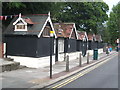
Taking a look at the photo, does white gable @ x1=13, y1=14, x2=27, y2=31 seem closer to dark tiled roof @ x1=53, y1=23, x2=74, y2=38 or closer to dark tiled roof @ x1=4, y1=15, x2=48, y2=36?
dark tiled roof @ x1=4, y1=15, x2=48, y2=36

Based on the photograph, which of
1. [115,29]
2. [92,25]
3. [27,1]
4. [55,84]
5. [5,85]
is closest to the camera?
[5,85]

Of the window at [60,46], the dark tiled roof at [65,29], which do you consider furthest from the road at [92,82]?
the dark tiled roof at [65,29]

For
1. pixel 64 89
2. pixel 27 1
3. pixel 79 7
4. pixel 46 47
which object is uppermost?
pixel 79 7

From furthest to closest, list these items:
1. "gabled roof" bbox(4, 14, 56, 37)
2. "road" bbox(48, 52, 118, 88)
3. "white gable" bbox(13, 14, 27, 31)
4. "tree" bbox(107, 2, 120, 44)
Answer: "tree" bbox(107, 2, 120, 44) → "white gable" bbox(13, 14, 27, 31) → "gabled roof" bbox(4, 14, 56, 37) → "road" bbox(48, 52, 118, 88)

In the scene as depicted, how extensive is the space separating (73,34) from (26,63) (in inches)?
477

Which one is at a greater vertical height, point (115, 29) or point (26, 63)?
point (115, 29)

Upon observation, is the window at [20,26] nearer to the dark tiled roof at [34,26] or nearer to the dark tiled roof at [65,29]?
the dark tiled roof at [34,26]

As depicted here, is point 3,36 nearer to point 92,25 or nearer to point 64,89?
point 64,89

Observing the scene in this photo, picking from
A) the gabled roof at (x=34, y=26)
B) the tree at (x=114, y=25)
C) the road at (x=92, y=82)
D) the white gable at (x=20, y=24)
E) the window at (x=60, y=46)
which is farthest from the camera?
the tree at (x=114, y=25)

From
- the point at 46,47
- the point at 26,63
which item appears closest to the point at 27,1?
the point at 46,47

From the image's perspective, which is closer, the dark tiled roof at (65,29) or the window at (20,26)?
the window at (20,26)

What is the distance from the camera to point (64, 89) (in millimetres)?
10156

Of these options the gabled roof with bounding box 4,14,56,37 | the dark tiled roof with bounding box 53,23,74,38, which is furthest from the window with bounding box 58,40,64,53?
the gabled roof with bounding box 4,14,56,37

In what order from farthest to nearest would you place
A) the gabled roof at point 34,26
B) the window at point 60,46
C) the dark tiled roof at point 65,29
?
the dark tiled roof at point 65,29
the window at point 60,46
the gabled roof at point 34,26
